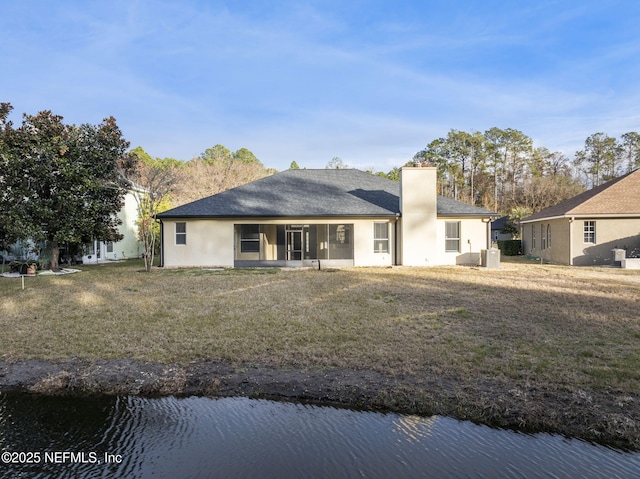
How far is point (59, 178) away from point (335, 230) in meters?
11.8

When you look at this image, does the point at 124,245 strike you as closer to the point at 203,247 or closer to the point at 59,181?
the point at 59,181

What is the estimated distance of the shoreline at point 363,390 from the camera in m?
4.14

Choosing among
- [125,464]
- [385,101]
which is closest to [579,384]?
[125,464]

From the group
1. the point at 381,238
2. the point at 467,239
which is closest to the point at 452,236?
the point at 467,239

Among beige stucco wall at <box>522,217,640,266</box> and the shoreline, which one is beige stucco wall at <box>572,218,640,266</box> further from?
the shoreline

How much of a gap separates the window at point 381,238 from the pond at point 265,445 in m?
14.8

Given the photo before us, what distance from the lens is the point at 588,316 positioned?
7.99 m

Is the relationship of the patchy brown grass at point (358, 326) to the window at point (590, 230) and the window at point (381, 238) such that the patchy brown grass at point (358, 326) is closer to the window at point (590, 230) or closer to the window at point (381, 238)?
the window at point (381, 238)

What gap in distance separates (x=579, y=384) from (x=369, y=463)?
282 cm

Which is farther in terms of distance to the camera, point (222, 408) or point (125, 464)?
point (222, 408)

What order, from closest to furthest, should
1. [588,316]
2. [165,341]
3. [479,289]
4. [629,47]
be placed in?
[165,341] → [588,316] → [479,289] → [629,47]

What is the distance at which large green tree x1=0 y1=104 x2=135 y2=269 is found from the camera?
1605 centimetres

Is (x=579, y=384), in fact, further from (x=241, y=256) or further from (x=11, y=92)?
(x=11, y=92)

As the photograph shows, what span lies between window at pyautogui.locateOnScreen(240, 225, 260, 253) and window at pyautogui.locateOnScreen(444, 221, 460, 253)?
8862 millimetres
